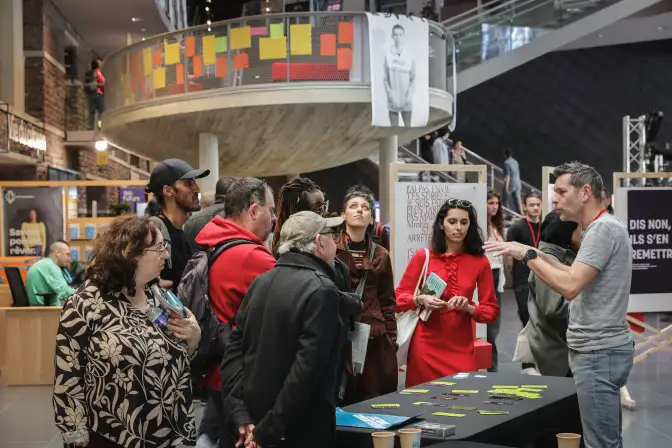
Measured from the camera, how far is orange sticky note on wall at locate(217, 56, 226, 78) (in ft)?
44.3

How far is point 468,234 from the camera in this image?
5.23m

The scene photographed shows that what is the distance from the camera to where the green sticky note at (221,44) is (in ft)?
44.1

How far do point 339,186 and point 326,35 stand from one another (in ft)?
34.4

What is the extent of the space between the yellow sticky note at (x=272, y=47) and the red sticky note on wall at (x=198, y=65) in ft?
3.42

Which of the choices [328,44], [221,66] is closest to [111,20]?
[221,66]

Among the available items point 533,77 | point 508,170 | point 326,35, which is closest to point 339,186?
point 508,170

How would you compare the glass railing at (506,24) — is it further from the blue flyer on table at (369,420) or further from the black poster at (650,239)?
A: the blue flyer on table at (369,420)

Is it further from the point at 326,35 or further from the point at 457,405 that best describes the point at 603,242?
the point at 326,35

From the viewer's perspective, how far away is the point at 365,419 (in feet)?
11.1

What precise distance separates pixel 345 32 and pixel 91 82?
9.94m

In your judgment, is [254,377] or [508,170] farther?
[508,170]

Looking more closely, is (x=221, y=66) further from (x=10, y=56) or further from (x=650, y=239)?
(x=650, y=239)

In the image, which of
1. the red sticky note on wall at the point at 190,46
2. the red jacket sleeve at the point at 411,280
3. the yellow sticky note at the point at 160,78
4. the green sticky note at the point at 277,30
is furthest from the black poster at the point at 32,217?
the red jacket sleeve at the point at 411,280

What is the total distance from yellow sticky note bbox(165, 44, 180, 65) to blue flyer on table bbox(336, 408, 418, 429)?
36.7ft
